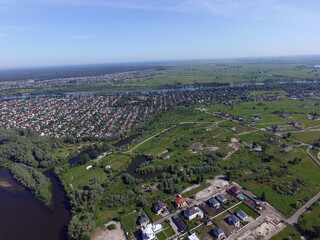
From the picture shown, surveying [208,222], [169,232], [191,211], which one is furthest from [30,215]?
[208,222]

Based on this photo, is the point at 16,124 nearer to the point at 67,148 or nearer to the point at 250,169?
the point at 67,148

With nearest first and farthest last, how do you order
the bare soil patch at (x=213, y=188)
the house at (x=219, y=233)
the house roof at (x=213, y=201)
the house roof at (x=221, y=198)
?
the house at (x=219, y=233) < the house roof at (x=213, y=201) < the house roof at (x=221, y=198) < the bare soil patch at (x=213, y=188)

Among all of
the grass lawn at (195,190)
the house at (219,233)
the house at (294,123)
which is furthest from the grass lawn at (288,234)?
the house at (294,123)

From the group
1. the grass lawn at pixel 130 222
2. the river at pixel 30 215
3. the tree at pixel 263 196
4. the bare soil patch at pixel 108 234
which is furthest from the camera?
the tree at pixel 263 196

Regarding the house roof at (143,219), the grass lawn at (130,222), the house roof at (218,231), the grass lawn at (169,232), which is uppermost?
the house roof at (143,219)

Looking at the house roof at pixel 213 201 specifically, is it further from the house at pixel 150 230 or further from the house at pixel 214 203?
the house at pixel 150 230

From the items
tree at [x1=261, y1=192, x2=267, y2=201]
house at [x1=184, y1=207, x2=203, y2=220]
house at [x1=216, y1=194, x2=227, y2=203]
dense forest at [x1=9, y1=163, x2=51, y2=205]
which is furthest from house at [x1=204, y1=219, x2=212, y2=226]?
dense forest at [x1=9, y1=163, x2=51, y2=205]

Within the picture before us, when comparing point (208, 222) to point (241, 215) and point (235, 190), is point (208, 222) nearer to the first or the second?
point (241, 215)
